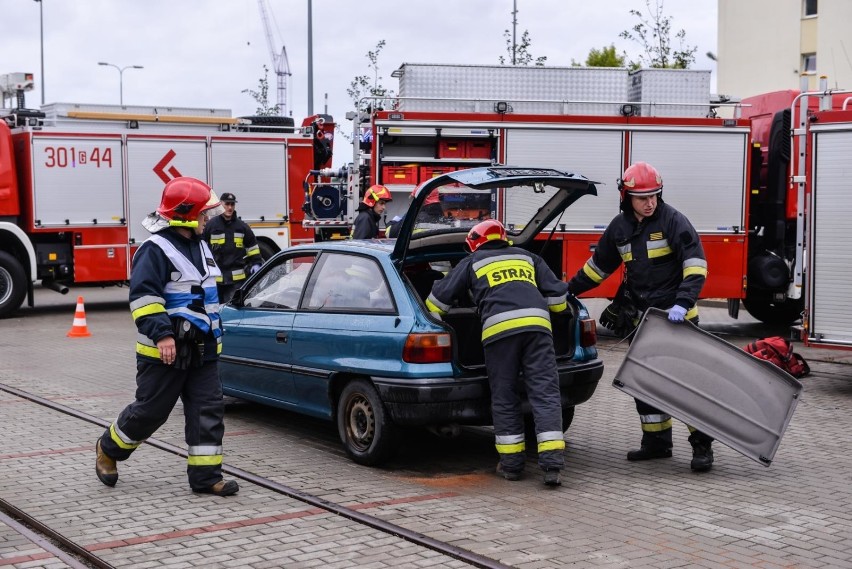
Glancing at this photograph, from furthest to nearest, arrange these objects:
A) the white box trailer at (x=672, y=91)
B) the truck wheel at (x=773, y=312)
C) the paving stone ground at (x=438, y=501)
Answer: the truck wheel at (x=773, y=312), the white box trailer at (x=672, y=91), the paving stone ground at (x=438, y=501)

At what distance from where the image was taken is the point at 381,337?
264 inches

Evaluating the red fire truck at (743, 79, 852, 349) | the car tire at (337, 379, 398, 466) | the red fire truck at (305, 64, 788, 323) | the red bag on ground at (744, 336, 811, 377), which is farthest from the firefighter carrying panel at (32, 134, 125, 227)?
the car tire at (337, 379, 398, 466)

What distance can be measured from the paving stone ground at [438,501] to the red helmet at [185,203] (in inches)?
63.0

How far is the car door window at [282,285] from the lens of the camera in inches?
305

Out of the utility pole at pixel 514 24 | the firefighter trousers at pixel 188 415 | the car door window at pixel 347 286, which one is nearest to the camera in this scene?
the firefighter trousers at pixel 188 415

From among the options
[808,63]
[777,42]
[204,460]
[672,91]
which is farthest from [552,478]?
[777,42]

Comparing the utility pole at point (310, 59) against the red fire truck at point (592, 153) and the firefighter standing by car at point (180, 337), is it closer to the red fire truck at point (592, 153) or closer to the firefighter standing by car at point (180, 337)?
the red fire truck at point (592, 153)

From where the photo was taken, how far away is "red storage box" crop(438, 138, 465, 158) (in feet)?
45.7

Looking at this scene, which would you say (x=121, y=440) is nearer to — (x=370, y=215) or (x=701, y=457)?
(x=701, y=457)

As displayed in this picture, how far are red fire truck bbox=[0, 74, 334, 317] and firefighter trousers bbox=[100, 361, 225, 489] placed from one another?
37.6ft

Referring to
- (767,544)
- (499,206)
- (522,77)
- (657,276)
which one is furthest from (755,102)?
(767,544)

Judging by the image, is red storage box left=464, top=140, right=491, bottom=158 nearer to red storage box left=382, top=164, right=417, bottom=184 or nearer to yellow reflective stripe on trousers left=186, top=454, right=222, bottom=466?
red storage box left=382, top=164, right=417, bottom=184

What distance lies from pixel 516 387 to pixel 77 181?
→ 12.7 meters

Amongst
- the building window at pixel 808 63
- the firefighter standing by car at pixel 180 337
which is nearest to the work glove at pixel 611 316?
the firefighter standing by car at pixel 180 337
